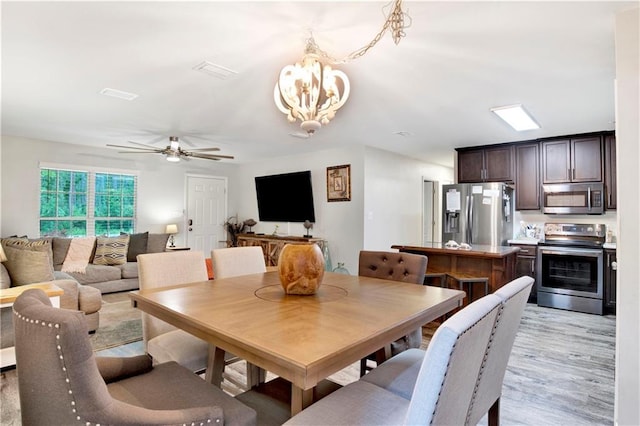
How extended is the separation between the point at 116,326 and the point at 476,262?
3842mm

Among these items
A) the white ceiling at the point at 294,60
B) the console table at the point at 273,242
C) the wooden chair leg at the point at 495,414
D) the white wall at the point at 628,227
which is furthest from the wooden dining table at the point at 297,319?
the console table at the point at 273,242

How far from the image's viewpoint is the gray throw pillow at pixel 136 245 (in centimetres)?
573

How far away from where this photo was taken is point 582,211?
186 inches

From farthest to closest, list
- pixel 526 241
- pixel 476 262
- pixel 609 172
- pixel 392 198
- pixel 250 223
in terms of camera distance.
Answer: pixel 250 223 → pixel 392 198 → pixel 526 241 → pixel 609 172 → pixel 476 262

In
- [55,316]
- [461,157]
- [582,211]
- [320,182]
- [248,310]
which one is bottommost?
[248,310]

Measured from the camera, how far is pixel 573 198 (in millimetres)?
4770

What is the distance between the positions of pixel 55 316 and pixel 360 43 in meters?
2.21

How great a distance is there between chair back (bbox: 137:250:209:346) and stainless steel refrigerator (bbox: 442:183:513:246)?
13.4 ft

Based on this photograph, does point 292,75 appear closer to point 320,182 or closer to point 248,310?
point 248,310

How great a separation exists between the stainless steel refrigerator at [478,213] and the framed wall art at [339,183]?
1569mm

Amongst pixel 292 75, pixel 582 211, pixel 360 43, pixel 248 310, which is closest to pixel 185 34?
pixel 292 75

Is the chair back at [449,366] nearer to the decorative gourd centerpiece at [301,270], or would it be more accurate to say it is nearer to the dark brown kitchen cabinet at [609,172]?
the decorative gourd centerpiece at [301,270]

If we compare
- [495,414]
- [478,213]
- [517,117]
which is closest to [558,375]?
[495,414]

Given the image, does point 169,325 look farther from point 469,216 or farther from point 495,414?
point 469,216
